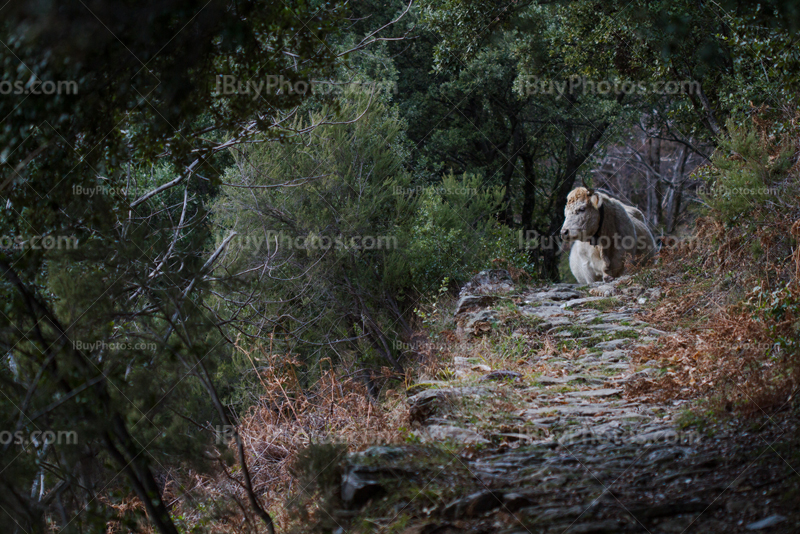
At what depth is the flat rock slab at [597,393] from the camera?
19.5ft

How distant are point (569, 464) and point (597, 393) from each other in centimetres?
175

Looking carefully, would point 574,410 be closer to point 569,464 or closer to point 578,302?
point 569,464

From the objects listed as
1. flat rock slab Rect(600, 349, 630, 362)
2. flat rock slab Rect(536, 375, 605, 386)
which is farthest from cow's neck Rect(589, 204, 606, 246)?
flat rock slab Rect(536, 375, 605, 386)

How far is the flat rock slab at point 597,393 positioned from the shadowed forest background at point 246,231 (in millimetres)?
561

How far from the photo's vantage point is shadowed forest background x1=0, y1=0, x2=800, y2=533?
13.8 ft

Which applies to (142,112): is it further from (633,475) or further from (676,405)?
(676,405)

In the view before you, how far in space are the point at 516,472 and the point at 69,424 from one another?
9.75 feet

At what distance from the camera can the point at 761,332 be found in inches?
221

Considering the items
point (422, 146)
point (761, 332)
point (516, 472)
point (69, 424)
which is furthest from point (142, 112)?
point (422, 146)

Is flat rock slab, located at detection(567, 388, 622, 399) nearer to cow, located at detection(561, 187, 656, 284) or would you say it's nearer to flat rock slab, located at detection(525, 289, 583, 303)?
flat rock slab, located at detection(525, 289, 583, 303)

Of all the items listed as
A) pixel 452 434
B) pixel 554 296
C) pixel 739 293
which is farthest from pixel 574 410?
pixel 554 296

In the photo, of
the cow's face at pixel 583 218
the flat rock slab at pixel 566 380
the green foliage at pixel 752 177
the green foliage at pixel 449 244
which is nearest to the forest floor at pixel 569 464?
the flat rock slab at pixel 566 380

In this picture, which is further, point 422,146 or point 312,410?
point 422,146

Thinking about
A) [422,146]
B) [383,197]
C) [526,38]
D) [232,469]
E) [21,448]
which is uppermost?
[526,38]
